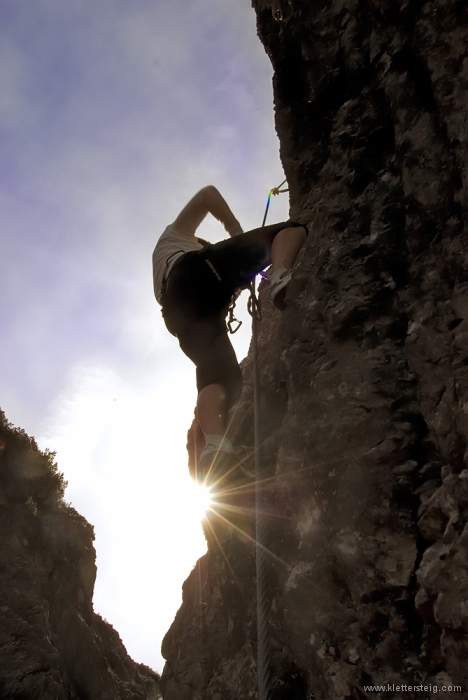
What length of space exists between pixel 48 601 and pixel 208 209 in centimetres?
1392

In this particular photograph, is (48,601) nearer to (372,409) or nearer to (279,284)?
(279,284)

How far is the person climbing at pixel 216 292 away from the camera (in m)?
3.10

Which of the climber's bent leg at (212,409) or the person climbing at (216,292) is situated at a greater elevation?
the person climbing at (216,292)

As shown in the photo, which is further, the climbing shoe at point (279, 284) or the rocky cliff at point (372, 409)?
the climbing shoe at point (279, 284)

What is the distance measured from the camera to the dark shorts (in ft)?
10.6

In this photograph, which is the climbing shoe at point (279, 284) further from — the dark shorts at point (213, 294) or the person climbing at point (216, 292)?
the dark shorts at point (213, 294)

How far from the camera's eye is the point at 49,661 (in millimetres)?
11531

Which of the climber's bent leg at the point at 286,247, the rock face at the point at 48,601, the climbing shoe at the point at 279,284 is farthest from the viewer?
the rock face at the point at 48,601

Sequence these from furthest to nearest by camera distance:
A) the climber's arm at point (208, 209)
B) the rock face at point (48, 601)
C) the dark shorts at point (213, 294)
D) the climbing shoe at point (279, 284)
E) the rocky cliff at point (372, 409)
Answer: the rock face at point (48, 601)
the climber's arm at point (208, 209)
the dark shorts at point (213, 294)
the climbing shoe at point (279, 284)
the rocky cliff at point (372, 409)

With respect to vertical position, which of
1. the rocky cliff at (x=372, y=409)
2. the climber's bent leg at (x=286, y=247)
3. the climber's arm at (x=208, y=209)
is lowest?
the rocky cliff at (x=372, y=409)

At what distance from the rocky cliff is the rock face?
9.68m

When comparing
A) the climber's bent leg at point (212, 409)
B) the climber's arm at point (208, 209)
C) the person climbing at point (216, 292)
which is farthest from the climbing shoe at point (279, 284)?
the climber's arm at point (208, 209)

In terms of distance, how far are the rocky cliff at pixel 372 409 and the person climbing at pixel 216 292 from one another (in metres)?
0.23

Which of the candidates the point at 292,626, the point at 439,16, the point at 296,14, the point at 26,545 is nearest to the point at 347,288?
the point at 439,16
